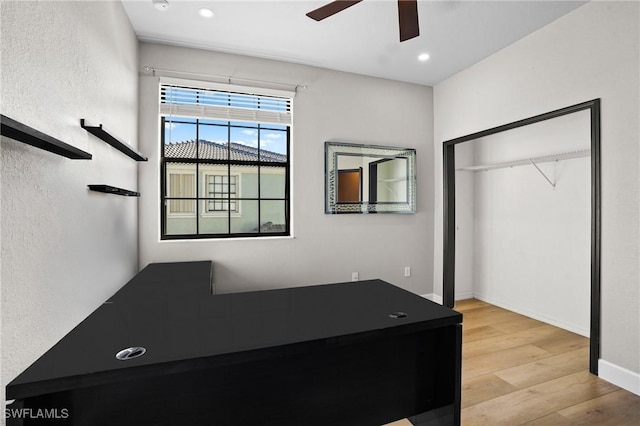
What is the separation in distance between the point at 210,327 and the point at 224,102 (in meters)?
2.65

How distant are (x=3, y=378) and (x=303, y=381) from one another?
99cm

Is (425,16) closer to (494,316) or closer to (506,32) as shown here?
(506,32)

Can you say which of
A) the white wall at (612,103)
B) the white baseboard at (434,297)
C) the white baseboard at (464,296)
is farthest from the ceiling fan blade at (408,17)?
the white baseboard at (464,296)

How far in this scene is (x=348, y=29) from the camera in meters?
2.76

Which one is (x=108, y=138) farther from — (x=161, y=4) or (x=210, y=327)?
(x=210, y=327)

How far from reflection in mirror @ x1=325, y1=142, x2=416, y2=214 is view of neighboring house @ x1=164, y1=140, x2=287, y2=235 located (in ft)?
1.91

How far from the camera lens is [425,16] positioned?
2.56m

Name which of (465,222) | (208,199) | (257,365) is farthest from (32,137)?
(465,222)

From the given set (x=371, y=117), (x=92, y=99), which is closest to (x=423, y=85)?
(x=371, y=117)

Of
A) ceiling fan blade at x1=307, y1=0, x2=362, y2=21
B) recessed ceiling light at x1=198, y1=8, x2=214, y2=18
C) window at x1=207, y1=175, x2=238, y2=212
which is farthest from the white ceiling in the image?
window at x1=207, y1=175, x2=238, y2=212

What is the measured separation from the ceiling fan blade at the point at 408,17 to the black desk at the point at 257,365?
159 cm

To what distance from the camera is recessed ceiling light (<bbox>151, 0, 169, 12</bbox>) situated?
92.4 inches

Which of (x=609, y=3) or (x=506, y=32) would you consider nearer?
(x=609, y=3)

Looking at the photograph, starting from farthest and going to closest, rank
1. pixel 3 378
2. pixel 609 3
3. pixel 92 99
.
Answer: pixel 609 3, pixel 92 99, pixel 3 378
